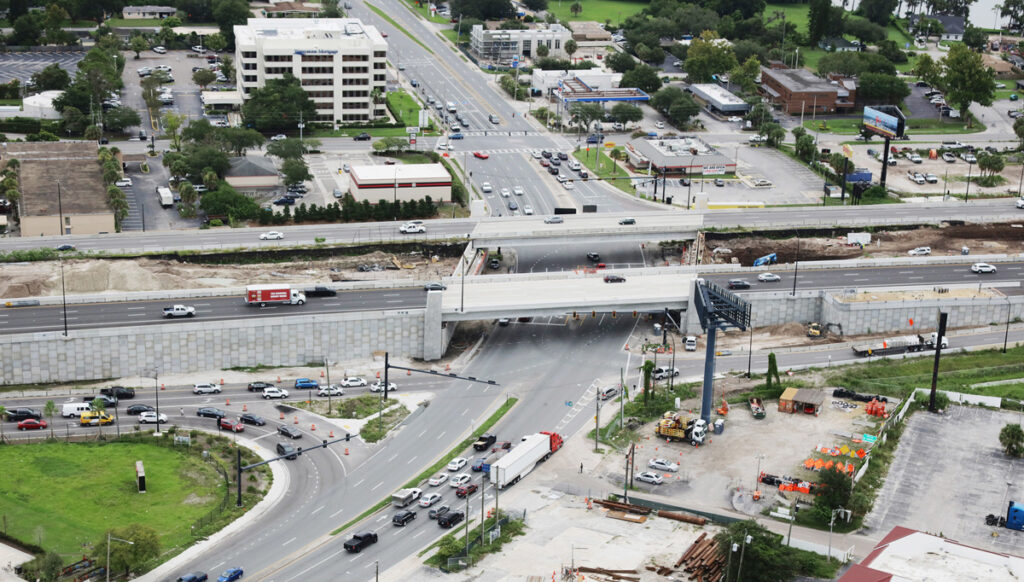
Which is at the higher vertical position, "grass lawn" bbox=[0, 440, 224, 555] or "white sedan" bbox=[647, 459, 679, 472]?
"white sedan" bbox=[647, 459, 679, 472]

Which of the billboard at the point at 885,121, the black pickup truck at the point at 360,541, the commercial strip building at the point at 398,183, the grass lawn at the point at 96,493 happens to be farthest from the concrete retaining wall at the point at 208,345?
the billboard at the point at 885,121

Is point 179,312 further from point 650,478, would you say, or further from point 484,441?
point 650,478

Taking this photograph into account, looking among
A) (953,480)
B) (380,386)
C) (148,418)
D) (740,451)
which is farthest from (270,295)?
(953,480)

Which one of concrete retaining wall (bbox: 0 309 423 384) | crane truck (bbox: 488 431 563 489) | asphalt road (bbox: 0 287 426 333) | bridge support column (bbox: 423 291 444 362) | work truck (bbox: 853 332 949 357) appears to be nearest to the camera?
crane truck (bbox: 488 431 563 489)

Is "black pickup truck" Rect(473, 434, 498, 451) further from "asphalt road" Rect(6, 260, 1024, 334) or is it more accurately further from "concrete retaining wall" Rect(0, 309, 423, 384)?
"asphalt road" Rect(6, 260, 1024, 334)

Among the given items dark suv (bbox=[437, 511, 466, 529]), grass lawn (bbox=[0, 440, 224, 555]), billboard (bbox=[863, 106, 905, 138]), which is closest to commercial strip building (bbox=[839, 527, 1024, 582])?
dark suv (bbox=[437, 511, 466, 529])

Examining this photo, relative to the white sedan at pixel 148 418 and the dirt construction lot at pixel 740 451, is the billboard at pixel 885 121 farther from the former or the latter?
the white sedan at pixel 148 418

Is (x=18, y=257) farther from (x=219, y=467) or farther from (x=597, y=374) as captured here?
(x=597, y=374)
